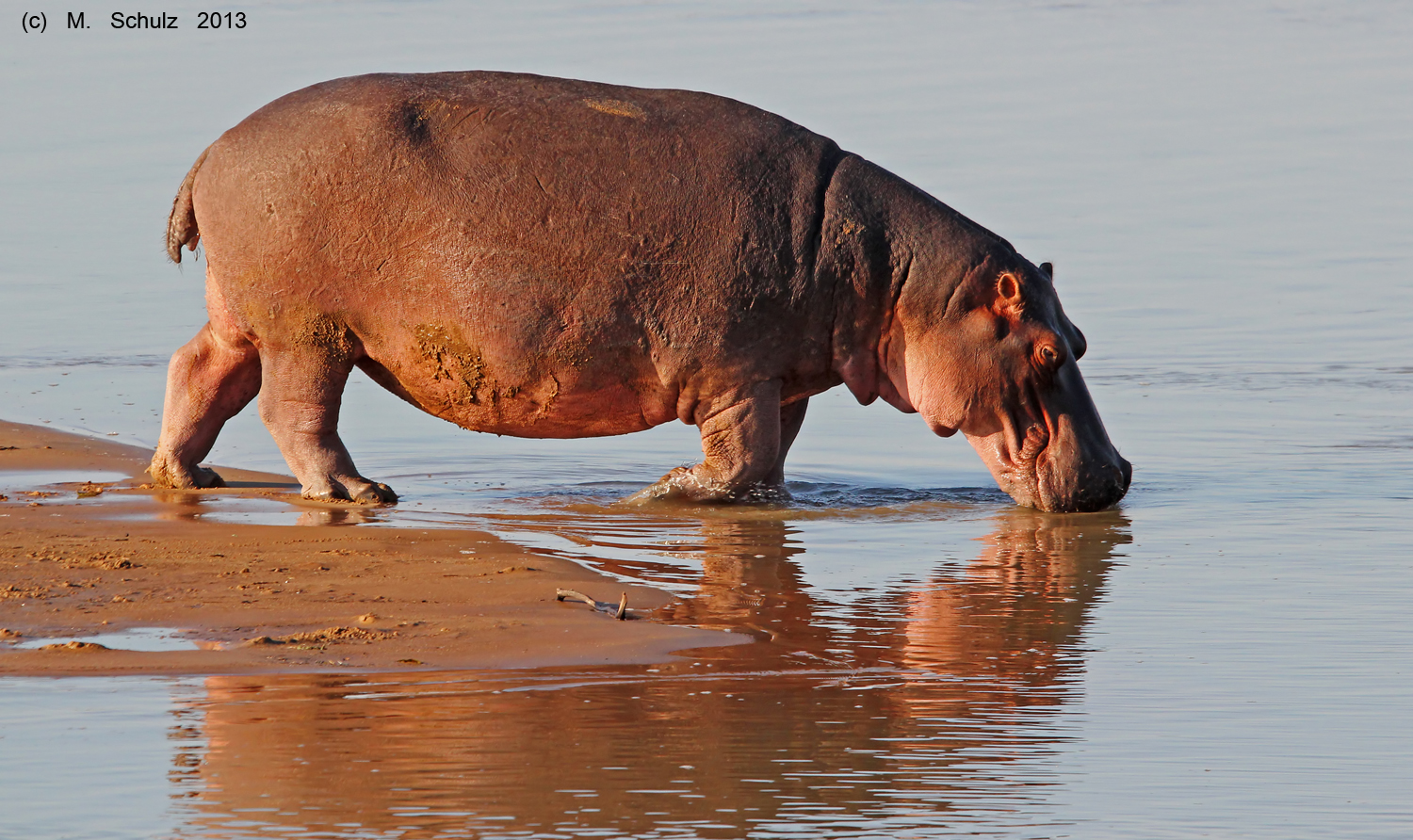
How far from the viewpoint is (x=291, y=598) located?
6.53 meters

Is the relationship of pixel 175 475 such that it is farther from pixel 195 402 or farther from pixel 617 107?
pixel 617 107

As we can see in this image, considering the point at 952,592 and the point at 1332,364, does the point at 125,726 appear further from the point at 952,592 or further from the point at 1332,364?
the point at 1332,364

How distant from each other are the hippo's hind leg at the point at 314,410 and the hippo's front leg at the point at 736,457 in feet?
4.26

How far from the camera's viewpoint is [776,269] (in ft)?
28.9

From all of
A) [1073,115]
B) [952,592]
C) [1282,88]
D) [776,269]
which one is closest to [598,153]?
[776,269]

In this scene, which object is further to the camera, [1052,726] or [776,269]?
[776,269]

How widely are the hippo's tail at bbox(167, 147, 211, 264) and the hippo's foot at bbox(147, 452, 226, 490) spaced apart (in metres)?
0.95

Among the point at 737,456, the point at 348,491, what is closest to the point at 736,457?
the point at 737,456

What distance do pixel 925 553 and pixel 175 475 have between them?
11.8 feet

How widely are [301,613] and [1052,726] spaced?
2419 mm

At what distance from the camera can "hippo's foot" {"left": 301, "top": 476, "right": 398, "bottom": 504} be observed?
8.95m

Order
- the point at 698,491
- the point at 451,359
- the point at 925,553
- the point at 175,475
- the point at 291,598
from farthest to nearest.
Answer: the point at 175,475 < the point at 698,491 < the point at 451,359 < the point at 925,553 < the point at 291,598

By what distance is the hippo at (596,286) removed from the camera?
8.64 meters

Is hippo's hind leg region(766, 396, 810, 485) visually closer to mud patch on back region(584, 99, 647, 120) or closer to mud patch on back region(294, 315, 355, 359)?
mud patch on back region(584, 99, 647, 120)
